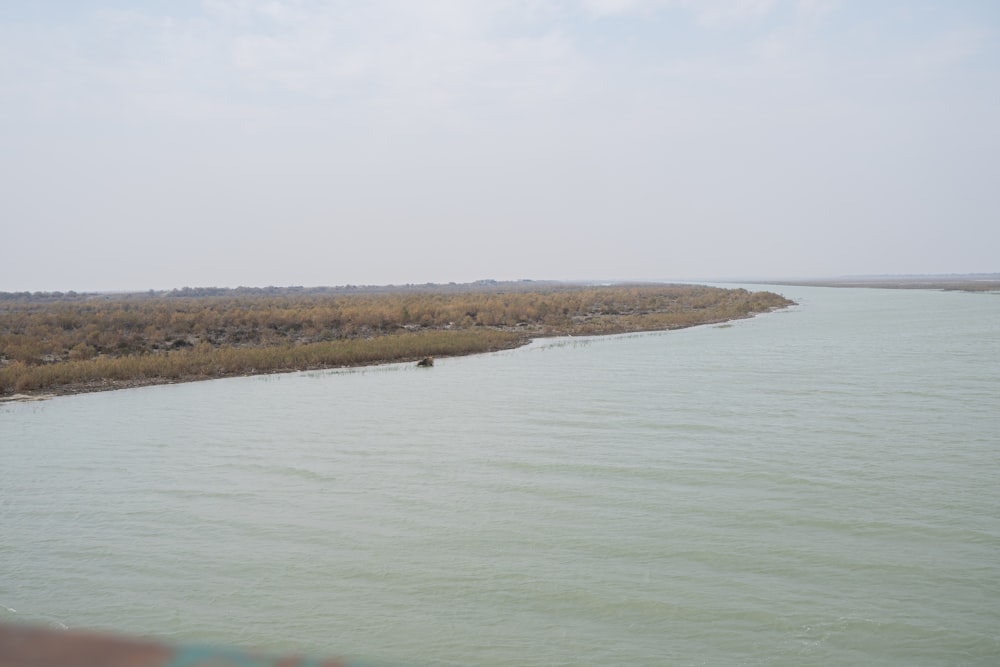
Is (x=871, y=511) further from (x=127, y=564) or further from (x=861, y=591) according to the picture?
(x=127, y=564)

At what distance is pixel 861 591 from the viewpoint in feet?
28.3

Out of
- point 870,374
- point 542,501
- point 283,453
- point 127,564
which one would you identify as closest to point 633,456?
point 542,501

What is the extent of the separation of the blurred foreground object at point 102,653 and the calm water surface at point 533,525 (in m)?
7.02

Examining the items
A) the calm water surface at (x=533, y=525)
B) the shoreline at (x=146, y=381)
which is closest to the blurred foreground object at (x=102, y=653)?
the calm water surface at (x=533, y=525)

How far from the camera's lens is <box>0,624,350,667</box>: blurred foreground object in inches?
30.4

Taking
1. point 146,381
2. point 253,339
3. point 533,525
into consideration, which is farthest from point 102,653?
point 253,339

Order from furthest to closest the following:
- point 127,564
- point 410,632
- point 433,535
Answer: point 433,535, point 127,564, point 410,632

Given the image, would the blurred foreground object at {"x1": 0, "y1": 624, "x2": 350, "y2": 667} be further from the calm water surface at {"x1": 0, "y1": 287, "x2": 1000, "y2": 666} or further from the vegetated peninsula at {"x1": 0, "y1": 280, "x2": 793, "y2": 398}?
the vegetated peninsula at {"x1": 0, "y1": 280, "x2": 793, "y2": 398}

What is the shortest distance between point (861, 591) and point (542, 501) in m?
4.89

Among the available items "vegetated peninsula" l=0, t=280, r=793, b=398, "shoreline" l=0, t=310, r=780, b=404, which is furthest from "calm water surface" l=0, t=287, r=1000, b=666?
"vegetated peninsula" l=0, t=280, r=793, b=398

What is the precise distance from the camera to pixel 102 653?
810 millimetres

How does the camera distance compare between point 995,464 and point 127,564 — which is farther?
point 995,464

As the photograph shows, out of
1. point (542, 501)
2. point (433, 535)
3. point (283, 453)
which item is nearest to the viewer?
point (433, 535)

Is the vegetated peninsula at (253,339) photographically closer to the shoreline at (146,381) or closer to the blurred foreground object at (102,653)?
the shoreline at (146,381)
